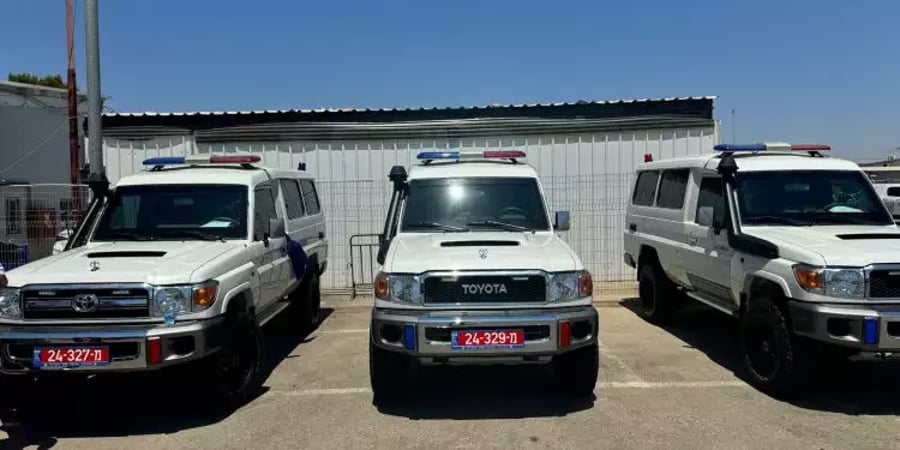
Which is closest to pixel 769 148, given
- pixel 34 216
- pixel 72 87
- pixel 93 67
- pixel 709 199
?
pixel 709 199

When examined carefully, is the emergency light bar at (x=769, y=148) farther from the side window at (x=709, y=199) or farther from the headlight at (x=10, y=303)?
the headlight at (x=10, y=303)

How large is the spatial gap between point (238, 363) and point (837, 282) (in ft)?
16.2

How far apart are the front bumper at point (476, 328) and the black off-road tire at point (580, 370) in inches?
13.9

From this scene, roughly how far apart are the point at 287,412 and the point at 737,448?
3489 millimetres

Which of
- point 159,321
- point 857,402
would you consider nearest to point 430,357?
point 159,321

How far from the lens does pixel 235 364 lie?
5.78 meters

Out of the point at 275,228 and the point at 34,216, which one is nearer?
the point at 275,228

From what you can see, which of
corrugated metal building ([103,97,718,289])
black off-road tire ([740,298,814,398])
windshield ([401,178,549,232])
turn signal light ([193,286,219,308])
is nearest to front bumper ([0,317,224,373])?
turn signal light ([193,286,219,308])

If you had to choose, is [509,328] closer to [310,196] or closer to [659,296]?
[659,296]

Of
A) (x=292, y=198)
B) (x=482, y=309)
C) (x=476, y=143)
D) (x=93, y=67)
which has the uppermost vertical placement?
(x=93, y=67)

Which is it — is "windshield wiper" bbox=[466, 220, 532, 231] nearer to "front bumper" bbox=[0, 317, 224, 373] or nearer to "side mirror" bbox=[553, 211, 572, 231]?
"side mirror" bbox=[553, 211, 572, 231]

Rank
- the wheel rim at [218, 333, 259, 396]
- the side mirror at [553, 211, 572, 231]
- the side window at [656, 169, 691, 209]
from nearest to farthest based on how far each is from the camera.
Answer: the wheel rim at [218, 333, 259, 396]
the side mirror at [553, 211, 572, 231]
the side window at [656, 169, 691, 209]

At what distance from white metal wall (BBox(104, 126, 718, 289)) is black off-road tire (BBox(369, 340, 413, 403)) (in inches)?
294

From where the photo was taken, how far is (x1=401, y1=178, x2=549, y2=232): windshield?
21.7 ft
